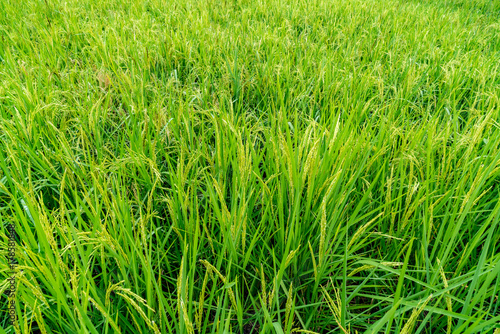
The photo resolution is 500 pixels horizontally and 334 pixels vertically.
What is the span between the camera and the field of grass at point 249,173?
0.69 meters

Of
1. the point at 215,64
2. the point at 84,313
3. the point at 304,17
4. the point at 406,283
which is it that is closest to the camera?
the point at 84,313

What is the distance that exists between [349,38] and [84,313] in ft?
8.37

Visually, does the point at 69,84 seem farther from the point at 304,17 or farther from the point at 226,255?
the point at 304,17

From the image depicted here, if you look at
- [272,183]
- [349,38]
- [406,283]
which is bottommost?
[406,283]

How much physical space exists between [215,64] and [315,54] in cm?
70

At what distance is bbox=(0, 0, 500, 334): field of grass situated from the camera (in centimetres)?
69

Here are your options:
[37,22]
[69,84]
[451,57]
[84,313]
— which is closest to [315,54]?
[451,57]

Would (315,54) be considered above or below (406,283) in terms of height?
above

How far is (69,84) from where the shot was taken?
162cm

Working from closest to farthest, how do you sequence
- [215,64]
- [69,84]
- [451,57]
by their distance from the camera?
[69,84] < [215,64] < [451,57]

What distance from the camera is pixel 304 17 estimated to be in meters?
3.05

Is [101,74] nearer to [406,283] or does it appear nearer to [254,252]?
[254,252]

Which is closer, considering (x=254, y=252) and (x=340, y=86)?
(x=254, y=252)

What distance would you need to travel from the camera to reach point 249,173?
89 cm
